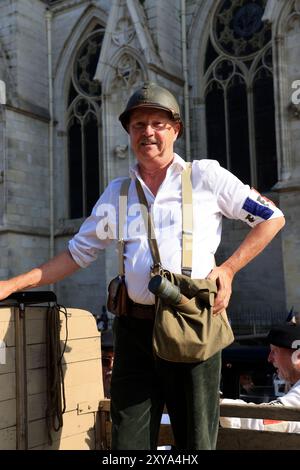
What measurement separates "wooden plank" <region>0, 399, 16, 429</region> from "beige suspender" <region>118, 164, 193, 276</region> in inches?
33.1

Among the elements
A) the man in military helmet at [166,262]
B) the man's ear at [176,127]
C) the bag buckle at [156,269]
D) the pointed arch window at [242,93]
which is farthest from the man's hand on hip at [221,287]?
the pointed arch window at [242,93]

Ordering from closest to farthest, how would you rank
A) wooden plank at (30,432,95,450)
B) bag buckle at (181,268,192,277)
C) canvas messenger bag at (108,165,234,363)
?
canvas messenger bag at (108,165,234,363), bag buckle at (181,268,192,277), wooden plank at (30,432,95,450)

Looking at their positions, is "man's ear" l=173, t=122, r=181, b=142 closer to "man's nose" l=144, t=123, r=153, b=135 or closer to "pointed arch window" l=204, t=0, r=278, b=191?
"man's nose" l=144, t=123, r=153, b=135

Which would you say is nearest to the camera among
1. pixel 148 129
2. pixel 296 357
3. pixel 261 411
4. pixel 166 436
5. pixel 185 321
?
pixel 185 321

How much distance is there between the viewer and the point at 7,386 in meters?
2.47

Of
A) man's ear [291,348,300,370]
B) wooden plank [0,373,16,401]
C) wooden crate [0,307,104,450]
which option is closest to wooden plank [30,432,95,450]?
wooden crate [0,307,104,450]

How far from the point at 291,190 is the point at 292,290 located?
76.5 inches

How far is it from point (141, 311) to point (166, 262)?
8.6 inches

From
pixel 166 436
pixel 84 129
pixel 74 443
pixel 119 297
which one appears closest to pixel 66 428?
pixel 74 443

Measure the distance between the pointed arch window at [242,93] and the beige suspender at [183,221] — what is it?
1141 cm

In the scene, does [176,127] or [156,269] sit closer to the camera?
[156,269]

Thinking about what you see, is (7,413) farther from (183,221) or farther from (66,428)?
(183,221)

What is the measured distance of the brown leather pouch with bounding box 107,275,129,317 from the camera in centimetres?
212
